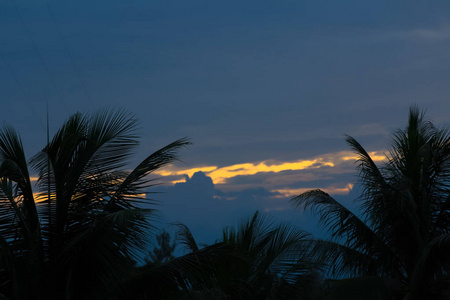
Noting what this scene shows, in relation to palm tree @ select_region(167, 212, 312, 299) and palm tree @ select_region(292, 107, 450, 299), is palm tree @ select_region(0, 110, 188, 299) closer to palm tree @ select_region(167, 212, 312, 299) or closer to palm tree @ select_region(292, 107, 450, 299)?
palm tree @ select_region(167, 212, 312, 299)

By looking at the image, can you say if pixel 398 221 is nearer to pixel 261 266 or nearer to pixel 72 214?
pixel 261 266

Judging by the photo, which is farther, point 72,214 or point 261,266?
point 261,266

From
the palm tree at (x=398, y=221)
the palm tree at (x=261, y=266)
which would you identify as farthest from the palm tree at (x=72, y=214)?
the palm tree at (x=398, y=221)

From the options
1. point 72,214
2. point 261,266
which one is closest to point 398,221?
point 261,266

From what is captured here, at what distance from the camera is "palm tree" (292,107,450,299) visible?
52.9 feet

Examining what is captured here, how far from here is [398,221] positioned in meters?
16.5

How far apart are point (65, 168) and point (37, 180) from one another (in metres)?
0.52

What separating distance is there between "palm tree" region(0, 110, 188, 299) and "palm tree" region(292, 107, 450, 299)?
7334 millimetres

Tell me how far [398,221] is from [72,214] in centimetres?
999

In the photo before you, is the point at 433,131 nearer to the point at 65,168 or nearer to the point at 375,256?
the point at 375,256

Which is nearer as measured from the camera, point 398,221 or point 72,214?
point 72,214

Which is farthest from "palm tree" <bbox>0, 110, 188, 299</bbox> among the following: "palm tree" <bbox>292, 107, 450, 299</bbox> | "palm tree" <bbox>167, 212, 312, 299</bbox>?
"palm tree" <bbox>292, 107, 450, 299</bbox>

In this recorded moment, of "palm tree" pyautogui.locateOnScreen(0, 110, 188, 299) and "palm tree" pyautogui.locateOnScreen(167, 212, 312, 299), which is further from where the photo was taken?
"palm tree" pyautogui.locateOnScreen(167, 212, 312, 299)

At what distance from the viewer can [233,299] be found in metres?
14.9
